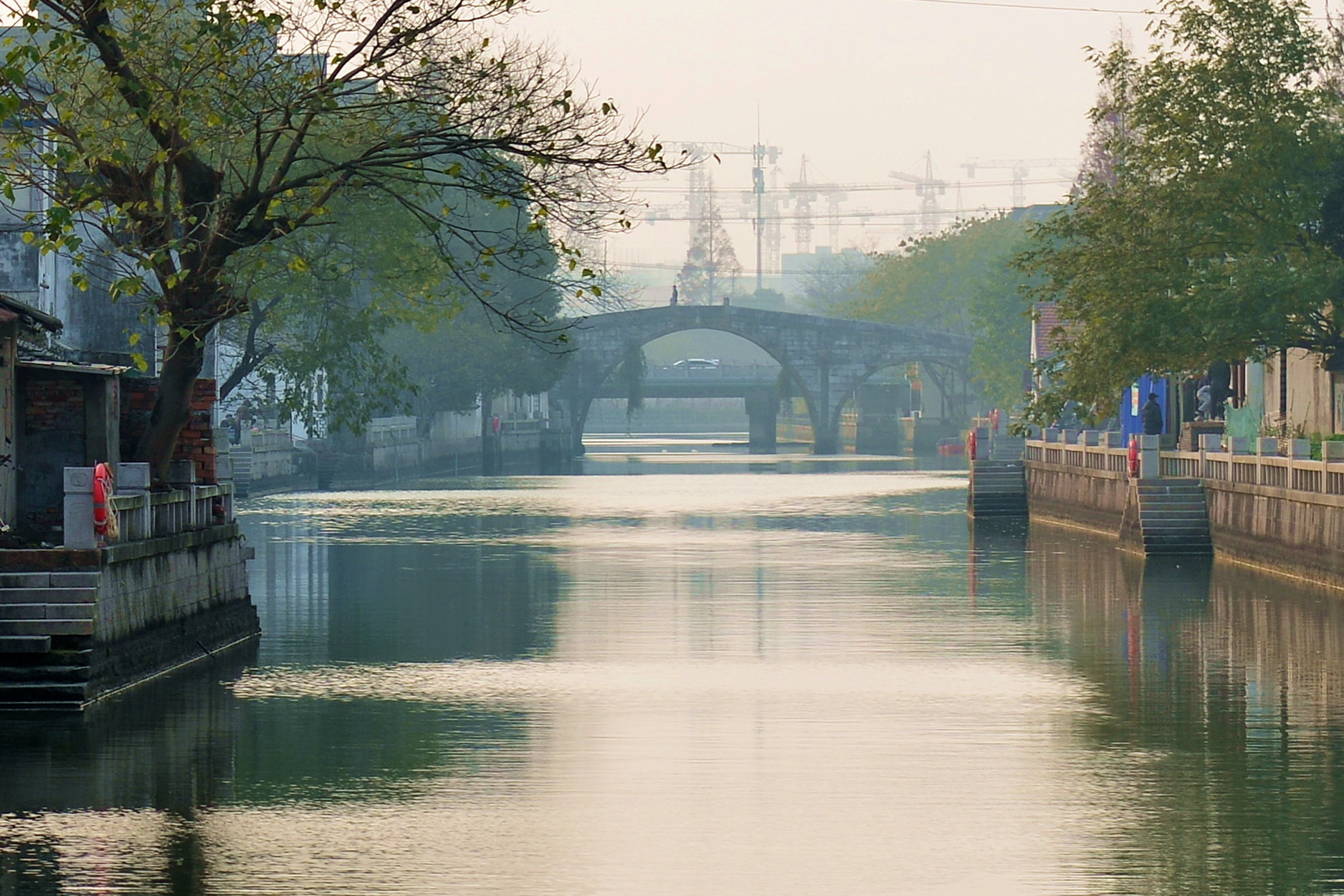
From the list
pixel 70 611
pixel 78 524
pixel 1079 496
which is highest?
pixel 78 524

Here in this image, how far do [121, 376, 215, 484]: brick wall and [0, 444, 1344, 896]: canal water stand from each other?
2293 mm

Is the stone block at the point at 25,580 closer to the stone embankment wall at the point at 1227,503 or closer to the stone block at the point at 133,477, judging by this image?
the stone block at the point at 133,477

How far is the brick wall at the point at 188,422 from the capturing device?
82.5 ft

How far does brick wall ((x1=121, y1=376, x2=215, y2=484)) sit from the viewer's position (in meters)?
25.2

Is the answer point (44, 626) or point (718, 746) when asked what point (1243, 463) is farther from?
point (44, 626)

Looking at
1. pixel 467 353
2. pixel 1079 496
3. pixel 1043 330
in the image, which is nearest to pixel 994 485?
pixel 1079 496

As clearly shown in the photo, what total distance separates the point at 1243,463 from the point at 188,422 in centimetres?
1739

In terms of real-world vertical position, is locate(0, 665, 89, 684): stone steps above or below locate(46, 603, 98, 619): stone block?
below

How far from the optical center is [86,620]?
18.9m

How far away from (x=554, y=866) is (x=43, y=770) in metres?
4.96

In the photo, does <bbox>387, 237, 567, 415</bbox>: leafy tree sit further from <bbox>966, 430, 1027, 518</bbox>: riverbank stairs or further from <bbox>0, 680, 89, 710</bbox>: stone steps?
<bbox>0, 680, 89, 710</bbox>: stone steps

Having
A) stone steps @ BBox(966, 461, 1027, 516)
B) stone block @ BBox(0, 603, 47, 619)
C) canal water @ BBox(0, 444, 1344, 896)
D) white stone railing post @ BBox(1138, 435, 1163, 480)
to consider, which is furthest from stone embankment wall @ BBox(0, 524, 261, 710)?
stone steps @ BBox(966, 461, 1027, 516)

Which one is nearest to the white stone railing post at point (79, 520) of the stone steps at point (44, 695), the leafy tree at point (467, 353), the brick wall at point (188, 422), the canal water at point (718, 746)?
the stone steps at point (44, 695)

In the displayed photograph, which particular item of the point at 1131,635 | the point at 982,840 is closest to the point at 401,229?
the point at 1131,635
